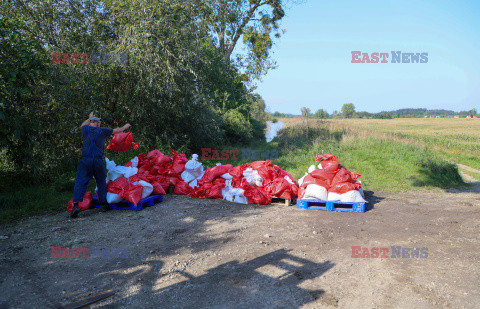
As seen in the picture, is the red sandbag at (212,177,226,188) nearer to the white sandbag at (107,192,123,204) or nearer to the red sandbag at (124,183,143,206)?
the red sandbag at (124,183,143,206)

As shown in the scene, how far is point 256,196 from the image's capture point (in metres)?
6.37

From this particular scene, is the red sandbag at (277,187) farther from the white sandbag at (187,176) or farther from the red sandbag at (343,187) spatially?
the white sandbag at (187,176)

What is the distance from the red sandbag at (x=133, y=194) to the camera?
226 inches

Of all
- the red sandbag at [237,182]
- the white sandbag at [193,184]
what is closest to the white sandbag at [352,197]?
the red sandbag at [237,182]

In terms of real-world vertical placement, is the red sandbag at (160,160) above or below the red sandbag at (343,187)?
above

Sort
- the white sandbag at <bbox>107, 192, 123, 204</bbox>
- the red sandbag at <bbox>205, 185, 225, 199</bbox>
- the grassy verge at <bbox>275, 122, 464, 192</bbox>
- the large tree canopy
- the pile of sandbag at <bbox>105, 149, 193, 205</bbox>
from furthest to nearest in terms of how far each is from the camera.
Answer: the grassy verge at <bbox>275, 122, 464, 192</bbox> → the red sandbag at <bbox>205, 185, 225, 199</bbox> → the large tree canopy → the pile of sandbag at <bbox>105, 149, 193, 205</bbox> → the white sandbag at <bbox>107, 192, 123, 204</bbox>

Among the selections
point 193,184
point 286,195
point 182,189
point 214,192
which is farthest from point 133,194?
point 286,195

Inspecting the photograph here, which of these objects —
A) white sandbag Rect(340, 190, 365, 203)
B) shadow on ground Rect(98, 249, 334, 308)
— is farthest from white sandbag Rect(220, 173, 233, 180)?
shadow on ground Rect(98, 249, 334, 308)

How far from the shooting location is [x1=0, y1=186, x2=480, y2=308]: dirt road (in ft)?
9.81

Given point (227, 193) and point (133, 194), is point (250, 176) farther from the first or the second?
point (133, 194)

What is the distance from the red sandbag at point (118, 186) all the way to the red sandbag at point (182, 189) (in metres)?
1.26

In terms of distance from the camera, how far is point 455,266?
12.0 ft

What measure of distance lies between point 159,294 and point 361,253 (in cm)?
247

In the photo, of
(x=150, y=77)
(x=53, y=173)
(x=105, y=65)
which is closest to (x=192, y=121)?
(x=150, y=77)
